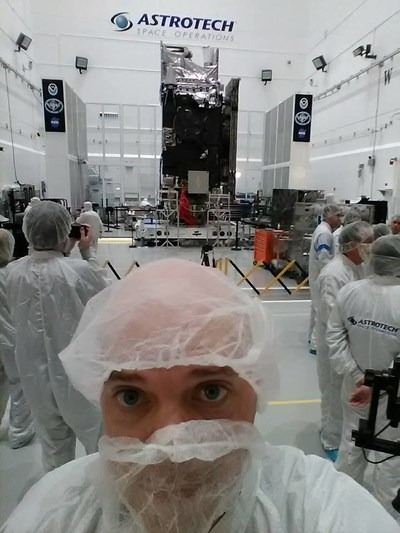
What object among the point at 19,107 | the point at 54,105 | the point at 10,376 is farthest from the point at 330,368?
the point at 19,107

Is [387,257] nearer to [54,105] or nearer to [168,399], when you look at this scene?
[168,399]

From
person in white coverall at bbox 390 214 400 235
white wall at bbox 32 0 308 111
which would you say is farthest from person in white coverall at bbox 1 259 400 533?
white wall at bbox 32 0 308 111

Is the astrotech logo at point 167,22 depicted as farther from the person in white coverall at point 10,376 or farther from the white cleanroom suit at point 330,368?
the white cleanroom suit at point 330,368

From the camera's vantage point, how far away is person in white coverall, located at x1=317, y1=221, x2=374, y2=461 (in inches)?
108

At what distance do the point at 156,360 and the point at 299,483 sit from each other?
44 centimetres

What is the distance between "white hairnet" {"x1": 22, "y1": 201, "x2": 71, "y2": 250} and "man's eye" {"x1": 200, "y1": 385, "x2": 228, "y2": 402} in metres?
1.72

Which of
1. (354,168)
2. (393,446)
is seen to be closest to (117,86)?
(354,168)

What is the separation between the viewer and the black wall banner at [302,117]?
10.8m

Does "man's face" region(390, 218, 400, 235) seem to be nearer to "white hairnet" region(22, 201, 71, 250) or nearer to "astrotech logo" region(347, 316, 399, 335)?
"astrotech logo" region(347, 316, 399, 335)

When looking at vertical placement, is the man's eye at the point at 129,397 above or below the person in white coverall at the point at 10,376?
above

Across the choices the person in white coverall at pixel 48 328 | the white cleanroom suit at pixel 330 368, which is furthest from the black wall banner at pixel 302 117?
the person in white coverall at pixel 48 328

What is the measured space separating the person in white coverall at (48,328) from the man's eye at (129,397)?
1.46 m

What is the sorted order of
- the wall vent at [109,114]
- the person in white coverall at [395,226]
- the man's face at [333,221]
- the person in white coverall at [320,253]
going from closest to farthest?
the person in white coverall at [320,253]
the man's face at [333,221]
the person in white coverall at [395,226]
the wall vent at [109,114]

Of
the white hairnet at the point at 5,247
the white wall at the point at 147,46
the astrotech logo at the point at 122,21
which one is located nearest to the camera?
the white hairnet at the point at 5,247
